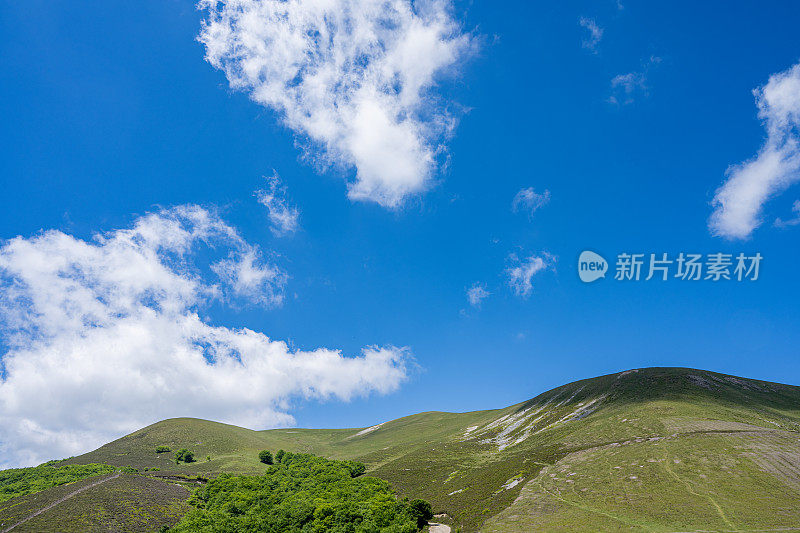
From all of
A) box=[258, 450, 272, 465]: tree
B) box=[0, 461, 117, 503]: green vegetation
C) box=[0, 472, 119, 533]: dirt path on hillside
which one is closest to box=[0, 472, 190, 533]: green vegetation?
box=[0, 472, 119, 533]: dirt path on hillside

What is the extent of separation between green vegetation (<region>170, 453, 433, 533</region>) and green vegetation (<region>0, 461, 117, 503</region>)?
156 feet

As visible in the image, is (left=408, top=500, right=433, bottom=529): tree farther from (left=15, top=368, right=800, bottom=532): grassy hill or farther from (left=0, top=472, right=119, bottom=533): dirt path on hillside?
(left=0, top=472, right=119, bottom=533): dirt path on hillside

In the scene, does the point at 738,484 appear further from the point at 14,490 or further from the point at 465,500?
the point at 14,490

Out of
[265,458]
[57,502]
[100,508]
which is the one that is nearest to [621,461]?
[100,508]

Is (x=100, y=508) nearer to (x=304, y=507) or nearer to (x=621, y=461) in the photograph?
(x=304, y=507)

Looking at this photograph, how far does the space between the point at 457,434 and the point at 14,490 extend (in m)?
137

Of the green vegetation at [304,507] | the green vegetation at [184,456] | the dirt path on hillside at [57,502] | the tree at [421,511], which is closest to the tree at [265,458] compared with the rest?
the green vegetation at [184,456]

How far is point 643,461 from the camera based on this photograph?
62.6 meters

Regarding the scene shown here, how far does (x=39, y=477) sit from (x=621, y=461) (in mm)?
160632

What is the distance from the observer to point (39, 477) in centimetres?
11219

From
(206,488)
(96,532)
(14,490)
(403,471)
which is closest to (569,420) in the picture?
(403,471)

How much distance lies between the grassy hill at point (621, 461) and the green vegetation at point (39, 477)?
17014mm

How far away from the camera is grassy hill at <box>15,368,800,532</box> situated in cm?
4919

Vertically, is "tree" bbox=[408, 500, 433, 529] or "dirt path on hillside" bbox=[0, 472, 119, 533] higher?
"dirt path on hillside" bbox=[0, 472, 119, 533]
